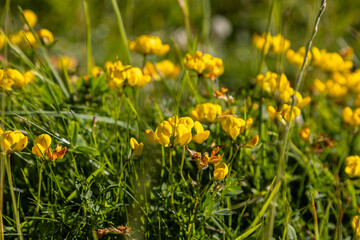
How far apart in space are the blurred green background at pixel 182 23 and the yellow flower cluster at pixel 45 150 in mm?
2289

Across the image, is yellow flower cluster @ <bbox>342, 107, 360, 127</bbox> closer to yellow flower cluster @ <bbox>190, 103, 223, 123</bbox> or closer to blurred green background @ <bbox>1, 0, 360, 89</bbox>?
yellow flower cluster @ <bbox>190, 103, 223, 123</bbox>

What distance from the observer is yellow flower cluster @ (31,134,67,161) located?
1098 millimetres

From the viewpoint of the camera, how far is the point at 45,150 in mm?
1121

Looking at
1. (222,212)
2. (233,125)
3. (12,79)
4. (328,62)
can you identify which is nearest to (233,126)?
(233,125)

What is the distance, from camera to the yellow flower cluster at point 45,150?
1098 millimetres

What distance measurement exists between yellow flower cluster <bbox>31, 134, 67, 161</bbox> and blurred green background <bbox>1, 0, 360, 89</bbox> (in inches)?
90.1

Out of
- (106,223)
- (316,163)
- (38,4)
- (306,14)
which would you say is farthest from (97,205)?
(306,14)

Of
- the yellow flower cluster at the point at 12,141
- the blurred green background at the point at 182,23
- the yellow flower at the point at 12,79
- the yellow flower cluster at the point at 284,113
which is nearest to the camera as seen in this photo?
the yellow flower cluster at the point at 12,141

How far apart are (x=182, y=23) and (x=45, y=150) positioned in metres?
3.31

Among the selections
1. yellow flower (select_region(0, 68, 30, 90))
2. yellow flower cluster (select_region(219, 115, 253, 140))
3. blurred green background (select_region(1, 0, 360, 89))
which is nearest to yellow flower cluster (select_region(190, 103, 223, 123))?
yellow flower cluster (select_region(219, 115, 253, 140))

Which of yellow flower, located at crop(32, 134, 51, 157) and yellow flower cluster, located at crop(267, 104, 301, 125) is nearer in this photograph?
yellow flower, located at crop(32, 134, 51, 157)

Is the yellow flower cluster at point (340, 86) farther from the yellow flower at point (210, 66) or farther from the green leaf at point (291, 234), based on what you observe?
the green leaf at point (291, 234)


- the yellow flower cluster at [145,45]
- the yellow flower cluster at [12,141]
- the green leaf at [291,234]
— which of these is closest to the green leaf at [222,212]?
the green leaf at [291,234]

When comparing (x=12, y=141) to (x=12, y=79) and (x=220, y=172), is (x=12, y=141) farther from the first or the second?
(x=220, y=172)
